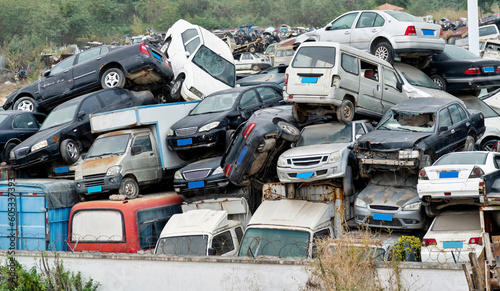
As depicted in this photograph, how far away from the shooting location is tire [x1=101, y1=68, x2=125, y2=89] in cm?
1708

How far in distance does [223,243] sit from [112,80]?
7.38 meters

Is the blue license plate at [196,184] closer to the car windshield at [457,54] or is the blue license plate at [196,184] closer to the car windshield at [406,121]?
the car windshield at [406,121]

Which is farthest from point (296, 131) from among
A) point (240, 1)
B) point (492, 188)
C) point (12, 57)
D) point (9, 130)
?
point (240, 1)

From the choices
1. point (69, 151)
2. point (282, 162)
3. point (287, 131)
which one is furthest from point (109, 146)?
point (282, 162)

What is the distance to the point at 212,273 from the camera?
9703mm

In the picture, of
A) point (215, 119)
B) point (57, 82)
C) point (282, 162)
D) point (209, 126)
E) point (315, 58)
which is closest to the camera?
point (282, 162)

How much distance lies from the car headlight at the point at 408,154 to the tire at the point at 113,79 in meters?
8.43

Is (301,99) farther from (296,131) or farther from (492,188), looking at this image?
(492,188)

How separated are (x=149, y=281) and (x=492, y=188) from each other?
18.7 ft

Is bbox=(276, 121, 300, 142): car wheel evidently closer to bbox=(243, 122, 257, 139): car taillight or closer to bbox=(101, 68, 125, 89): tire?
bbox=(243, 122, 257, 139): car taillight

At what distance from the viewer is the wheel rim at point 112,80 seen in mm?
17109

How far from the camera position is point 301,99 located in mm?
13430

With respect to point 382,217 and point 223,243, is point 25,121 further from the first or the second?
point 382,217

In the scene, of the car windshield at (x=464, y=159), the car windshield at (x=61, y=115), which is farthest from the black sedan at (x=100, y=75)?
the car windshield at (x=464, y=159)
